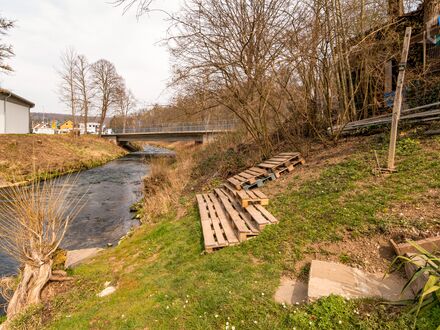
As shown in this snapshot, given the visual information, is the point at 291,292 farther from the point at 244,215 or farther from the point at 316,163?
the point at 316,163

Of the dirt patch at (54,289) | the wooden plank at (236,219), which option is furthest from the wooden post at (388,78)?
the dirt patch at (54,289)

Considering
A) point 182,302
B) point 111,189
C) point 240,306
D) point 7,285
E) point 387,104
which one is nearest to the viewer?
point 240,306

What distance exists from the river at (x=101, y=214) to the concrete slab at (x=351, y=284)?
6.47 metres

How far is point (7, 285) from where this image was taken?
Result: 17.3 ft

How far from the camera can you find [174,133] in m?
29.7

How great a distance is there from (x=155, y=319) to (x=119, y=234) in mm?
5808

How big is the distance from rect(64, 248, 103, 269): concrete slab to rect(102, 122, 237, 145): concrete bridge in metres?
11.5

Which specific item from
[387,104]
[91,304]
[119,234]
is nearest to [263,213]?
[91,304]

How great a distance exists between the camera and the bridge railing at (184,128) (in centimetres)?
1747

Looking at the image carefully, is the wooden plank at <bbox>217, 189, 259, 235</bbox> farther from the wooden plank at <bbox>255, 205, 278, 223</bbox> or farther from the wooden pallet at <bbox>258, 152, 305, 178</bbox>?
the wooden pallet at <bbox>258, 152, 305, 178</bbox>

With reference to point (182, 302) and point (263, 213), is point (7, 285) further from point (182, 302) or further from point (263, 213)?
point (263, 213)

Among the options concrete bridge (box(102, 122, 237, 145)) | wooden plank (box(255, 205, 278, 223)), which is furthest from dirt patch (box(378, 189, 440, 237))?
concrete bridge (box(102, 122, 237, 145))

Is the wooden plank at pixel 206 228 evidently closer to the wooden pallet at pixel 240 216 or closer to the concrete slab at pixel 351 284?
the wooden pallet at pixel 240 216

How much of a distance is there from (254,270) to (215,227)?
71.7 inches
